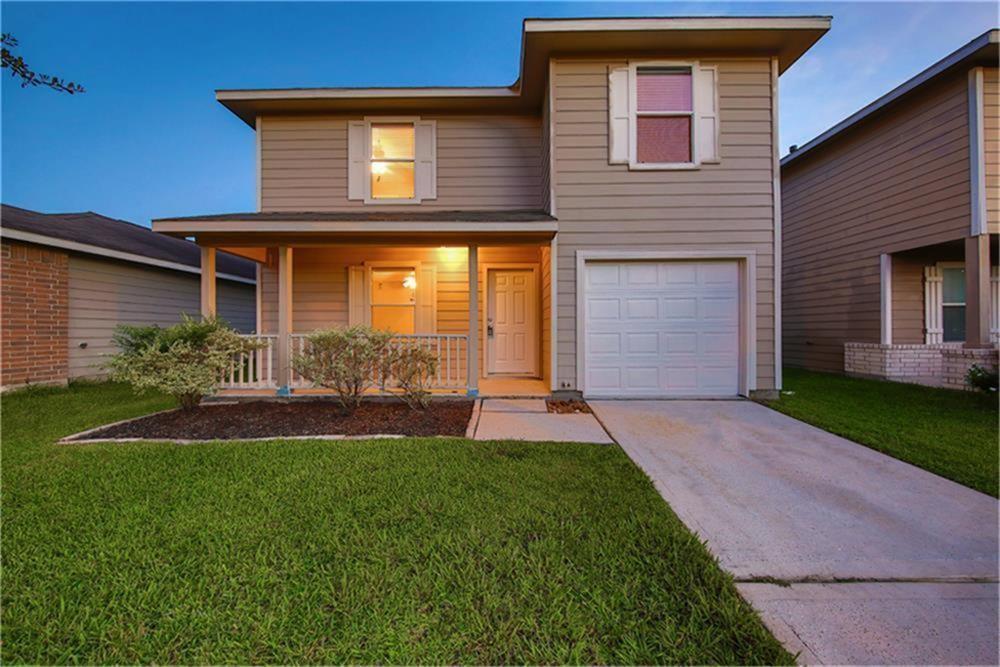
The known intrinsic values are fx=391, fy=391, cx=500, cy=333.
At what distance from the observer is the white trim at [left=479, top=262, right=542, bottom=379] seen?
24.4 feet

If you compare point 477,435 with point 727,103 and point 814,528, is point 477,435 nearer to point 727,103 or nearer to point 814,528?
point 814,528

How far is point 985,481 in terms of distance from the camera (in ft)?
9.57

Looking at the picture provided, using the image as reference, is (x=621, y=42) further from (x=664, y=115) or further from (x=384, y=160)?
(x=384, y=160)

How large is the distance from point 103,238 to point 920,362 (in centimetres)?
1678

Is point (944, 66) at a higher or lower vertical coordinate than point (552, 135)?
higher

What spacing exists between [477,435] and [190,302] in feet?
32.8

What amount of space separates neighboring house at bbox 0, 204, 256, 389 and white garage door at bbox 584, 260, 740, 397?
7352 millimetres

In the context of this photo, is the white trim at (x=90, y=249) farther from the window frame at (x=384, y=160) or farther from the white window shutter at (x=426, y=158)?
the white window shutter at (x=426, y=158)

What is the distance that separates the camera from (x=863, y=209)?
820cm

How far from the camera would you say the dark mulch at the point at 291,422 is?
412 cm

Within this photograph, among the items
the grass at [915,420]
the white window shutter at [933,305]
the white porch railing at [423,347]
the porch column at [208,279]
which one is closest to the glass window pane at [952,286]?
the white window shutter at [933,305]

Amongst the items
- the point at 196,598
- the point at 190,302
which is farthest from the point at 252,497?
the point at 190,302

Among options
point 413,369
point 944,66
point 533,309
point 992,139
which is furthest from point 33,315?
point 992,139

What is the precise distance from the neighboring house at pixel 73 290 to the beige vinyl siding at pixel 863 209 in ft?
44.9
